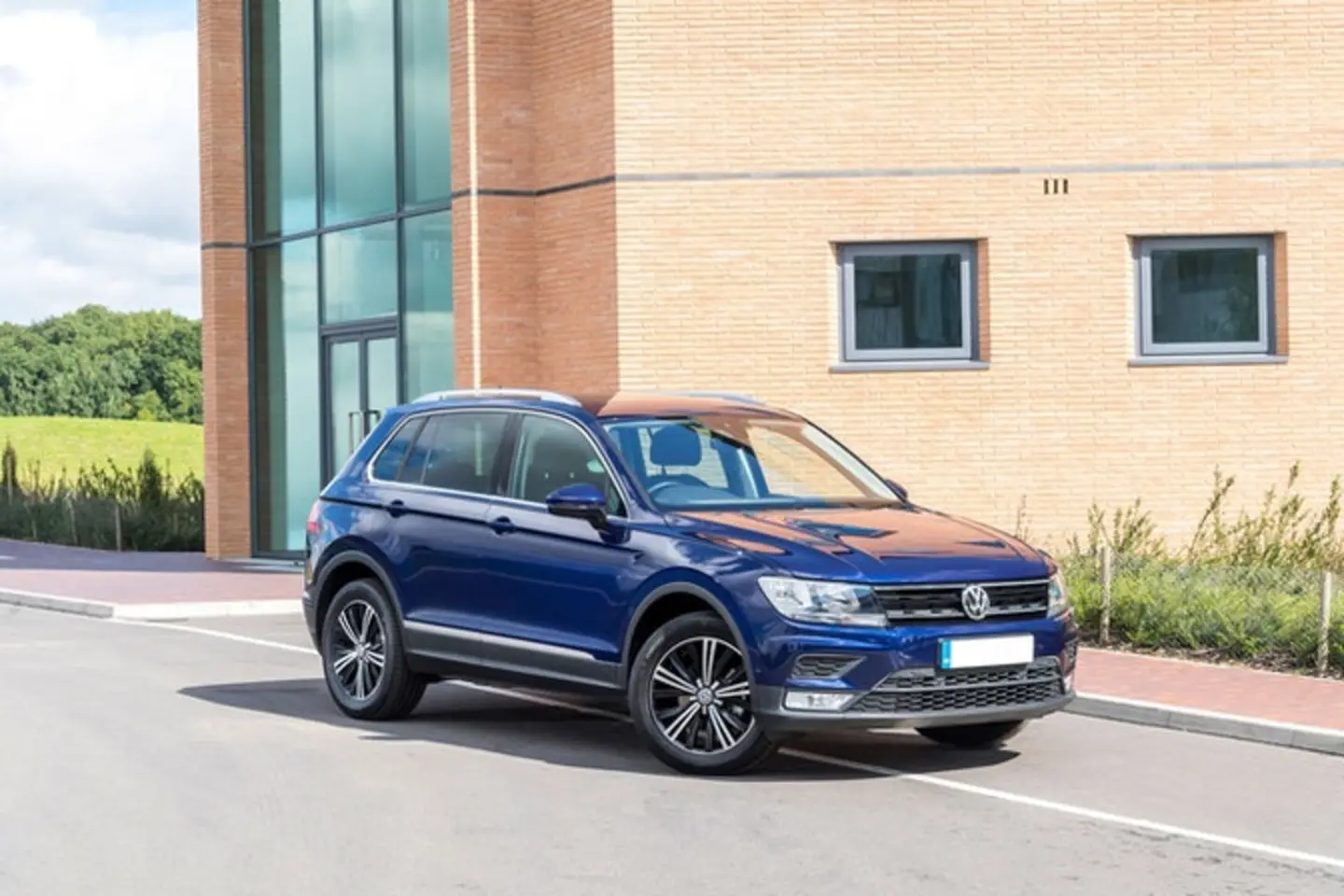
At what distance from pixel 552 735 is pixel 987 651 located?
106 inches

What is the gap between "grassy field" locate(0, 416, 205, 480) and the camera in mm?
86250

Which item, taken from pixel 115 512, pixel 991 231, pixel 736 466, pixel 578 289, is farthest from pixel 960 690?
pixel 115 512

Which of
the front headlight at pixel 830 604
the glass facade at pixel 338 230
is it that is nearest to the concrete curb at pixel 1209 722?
the front headlight at pixel 830 604

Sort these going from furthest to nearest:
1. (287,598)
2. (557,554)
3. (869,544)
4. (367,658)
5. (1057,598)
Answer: (287,598) < (367,658) < (557,554) < (1057,598) < (869,544)

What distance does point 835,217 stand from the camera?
2056 centimetres

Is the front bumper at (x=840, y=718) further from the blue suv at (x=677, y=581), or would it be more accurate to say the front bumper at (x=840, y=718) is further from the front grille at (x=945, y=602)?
the front grille at (x=945, y=602)

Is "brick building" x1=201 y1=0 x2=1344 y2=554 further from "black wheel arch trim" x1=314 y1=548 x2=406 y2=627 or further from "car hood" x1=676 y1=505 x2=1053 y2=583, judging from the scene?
"car hood" x1=676 y1=505 x2=1053 y2=583

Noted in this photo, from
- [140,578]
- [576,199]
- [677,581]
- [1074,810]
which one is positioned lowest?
[140,578]

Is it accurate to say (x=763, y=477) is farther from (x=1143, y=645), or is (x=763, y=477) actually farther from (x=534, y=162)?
(x=534, y=162)

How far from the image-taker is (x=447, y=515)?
11.4 meters

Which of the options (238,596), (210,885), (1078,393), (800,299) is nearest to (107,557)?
(238,596)

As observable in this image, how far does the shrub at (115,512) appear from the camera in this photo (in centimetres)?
3028

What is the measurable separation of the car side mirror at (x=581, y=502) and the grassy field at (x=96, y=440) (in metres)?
73.4

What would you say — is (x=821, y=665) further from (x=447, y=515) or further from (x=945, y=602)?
(x=447, y=515)
